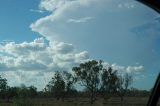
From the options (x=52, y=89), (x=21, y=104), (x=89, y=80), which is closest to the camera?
(x=89, y=80)

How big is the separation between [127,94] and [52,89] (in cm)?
4132

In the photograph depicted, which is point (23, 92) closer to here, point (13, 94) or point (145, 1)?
point (13, 94)

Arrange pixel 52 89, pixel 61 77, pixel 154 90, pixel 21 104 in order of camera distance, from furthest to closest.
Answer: pixel 52 89 < pixel 61 77 < pixel 21 104 < pixel 154 90

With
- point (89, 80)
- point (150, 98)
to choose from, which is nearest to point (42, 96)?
point (89, 80)

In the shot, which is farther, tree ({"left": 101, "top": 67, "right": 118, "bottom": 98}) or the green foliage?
the green foliage

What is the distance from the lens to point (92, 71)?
78.8ft

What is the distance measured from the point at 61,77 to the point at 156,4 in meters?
43.6

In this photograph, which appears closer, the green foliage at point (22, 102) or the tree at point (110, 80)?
the tree at point (110, 80)

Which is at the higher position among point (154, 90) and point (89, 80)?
point (89, 80)

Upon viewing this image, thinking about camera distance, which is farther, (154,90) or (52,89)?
(52,89)

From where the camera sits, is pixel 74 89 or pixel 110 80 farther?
pixel 74 89

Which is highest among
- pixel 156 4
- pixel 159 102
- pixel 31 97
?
pixel 31 97

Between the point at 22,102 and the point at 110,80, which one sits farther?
the point at 22,102

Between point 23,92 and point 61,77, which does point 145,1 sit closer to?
point 23,92
